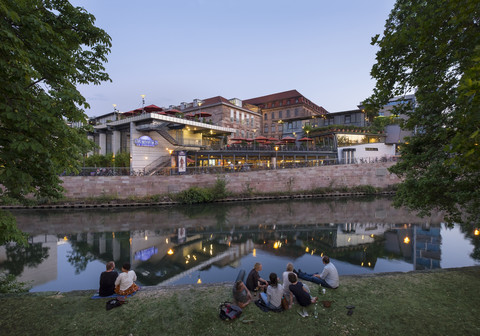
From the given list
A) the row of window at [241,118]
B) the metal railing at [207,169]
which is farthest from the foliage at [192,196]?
the row of window at [241,118]

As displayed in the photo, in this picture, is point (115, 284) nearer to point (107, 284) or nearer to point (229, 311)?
point (107, 284)

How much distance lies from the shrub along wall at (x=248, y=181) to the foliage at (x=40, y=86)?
74.2 feet

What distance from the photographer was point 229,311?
563 centimetres

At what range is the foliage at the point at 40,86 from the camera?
4.06 m

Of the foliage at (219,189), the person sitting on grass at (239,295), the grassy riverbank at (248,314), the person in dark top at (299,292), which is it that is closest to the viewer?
the grassy riverbank at (248,314)

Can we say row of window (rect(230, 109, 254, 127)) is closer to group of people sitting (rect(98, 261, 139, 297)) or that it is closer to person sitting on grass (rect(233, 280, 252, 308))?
group of people sitting (rect(98, 261, 139, 297))

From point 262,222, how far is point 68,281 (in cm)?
1402

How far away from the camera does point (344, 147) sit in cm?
4362

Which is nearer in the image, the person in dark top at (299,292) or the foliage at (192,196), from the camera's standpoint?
the person in dark top at (299,292)

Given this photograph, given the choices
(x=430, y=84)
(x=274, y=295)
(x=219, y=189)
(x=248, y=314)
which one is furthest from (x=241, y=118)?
(x=248, y=314)

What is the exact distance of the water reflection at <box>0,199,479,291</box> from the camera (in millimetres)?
11203

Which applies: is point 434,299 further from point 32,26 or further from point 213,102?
point 213,102

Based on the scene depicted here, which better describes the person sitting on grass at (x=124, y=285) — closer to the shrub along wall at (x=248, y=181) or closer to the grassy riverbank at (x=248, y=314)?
the grassy riverbank at (x=248, y=314)

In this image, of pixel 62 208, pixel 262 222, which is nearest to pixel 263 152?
pixel 262 222
